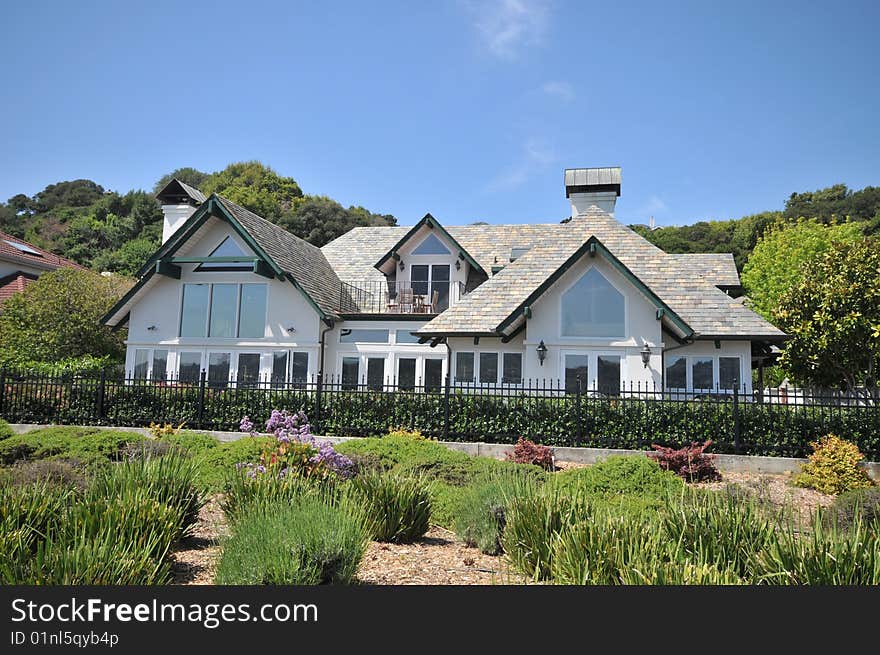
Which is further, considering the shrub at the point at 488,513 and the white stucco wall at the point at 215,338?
the white stucco wall at the point at 215,338

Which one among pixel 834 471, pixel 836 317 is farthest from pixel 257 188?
pixel 834 471

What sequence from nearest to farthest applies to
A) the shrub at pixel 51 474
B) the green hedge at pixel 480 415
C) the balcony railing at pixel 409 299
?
the shrub at pixel 51 474, the green hedge at pixel 480 415, the balcony railing at pixel 409 299

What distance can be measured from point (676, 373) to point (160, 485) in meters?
16.5

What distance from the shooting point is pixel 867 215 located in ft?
215

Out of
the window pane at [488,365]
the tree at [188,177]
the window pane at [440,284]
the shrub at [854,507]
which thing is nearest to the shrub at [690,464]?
the shrub at [854,507]

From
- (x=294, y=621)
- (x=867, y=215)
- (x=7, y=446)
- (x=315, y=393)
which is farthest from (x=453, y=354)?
(x=867, y=215)

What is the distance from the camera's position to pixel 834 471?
11.2 metres

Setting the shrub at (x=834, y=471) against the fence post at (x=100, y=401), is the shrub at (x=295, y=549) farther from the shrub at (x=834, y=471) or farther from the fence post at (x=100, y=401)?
the fence post at (x=100, y=401)

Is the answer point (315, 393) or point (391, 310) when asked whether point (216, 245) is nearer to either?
point (391, 310)

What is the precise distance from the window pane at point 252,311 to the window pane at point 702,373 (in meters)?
15.8

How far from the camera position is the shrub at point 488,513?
267 inches

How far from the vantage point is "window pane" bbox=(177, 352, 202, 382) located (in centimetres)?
2362

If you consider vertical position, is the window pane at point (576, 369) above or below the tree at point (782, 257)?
below

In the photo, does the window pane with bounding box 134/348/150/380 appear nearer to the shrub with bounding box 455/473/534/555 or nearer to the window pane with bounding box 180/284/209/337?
the window pane with bounding box 180/284/209/337
